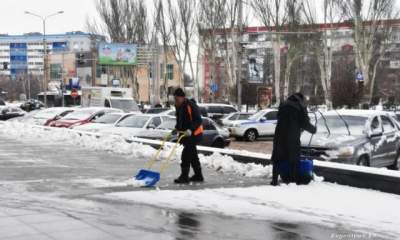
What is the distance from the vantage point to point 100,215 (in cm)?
759

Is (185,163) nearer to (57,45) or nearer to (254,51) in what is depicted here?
(254,51)

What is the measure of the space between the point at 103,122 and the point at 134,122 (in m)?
3.11

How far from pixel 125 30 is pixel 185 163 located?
1993 inches

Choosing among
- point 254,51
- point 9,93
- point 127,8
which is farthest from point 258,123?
point 9,93

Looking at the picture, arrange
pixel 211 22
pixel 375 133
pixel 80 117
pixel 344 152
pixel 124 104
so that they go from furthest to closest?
pixel 211 22
pixel 124 104
pixel 80 117
pixel 375 133
pixel 344 152

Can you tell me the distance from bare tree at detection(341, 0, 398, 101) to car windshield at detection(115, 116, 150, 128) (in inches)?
1045

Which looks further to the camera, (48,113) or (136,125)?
(48,113)

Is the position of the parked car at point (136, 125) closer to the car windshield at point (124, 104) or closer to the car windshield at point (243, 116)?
the car windshield at point (243, 116)

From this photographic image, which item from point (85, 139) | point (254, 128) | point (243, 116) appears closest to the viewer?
point (85, 139)

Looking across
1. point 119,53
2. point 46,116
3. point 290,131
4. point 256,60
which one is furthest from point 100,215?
point 119,53

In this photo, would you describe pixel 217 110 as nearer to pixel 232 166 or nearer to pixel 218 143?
pixel 218 143

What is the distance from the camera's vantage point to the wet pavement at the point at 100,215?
668 centimetres

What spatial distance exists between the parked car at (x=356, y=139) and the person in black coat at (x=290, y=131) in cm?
283

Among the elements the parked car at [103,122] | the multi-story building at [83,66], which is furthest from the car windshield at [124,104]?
the parked car at [103,122]
